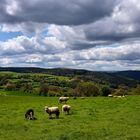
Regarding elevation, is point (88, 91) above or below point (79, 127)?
below

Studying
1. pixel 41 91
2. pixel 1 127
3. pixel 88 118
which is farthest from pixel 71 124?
pixel 41 91

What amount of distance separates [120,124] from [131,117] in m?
5.42

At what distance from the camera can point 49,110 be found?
41594mm

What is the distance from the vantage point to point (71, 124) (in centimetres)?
3491

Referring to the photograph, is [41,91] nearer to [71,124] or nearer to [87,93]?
[87,93]

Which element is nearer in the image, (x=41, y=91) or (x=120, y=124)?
(x=120, y=124)

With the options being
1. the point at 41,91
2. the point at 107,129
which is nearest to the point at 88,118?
the point at 107,129

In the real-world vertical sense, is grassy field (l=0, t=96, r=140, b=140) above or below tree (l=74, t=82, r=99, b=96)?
above

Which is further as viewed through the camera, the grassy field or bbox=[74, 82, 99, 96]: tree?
bbox=[74, 82, 99, 96]: tree

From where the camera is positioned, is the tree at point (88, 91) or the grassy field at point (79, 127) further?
the tree at point (88, 91)

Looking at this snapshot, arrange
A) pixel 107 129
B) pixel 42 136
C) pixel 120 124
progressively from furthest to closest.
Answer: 1. pixel 120 124
2. pixel 107 129
3. pixel 42 136

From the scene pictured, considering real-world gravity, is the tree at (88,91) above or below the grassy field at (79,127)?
below

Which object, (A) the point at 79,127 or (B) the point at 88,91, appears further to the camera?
(B) the point at 88,91

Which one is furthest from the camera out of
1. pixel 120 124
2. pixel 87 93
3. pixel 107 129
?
pixel 87 93
